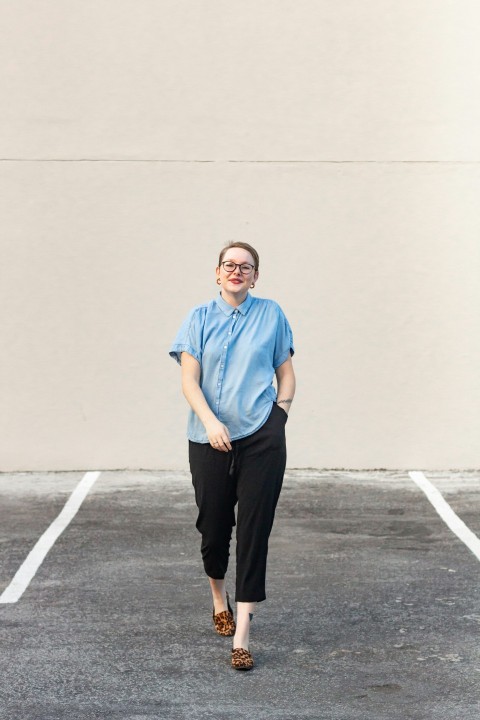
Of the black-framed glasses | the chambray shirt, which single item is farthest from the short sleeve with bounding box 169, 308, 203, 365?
the black-framed glasses

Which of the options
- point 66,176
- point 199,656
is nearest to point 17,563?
point 199,656

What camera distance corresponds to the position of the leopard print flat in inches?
199

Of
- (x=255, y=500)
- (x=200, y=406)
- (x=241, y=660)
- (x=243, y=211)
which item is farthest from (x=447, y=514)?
(x=200, y=406)

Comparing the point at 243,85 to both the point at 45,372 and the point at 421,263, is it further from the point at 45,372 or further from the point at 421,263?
the point at 45,372

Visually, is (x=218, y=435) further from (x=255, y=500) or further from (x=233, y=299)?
(x=233, y=299)

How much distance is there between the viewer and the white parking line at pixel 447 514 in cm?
762

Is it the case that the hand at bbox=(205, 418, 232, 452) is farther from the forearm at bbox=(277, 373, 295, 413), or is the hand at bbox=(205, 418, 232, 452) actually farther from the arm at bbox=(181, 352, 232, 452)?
the forearm at bbox=(277, 373, 295, 413)

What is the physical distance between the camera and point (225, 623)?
560 centimetres

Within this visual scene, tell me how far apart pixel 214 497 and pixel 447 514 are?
377cm

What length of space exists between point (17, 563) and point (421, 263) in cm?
495

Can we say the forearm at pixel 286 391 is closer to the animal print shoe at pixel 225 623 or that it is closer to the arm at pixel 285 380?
the arm at pixel 285 380

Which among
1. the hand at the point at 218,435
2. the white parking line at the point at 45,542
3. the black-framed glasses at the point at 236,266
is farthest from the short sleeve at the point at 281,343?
the white parking line at the point at 45,542

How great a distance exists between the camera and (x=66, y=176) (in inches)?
402

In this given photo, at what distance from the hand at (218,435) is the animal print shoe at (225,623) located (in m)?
1.01
